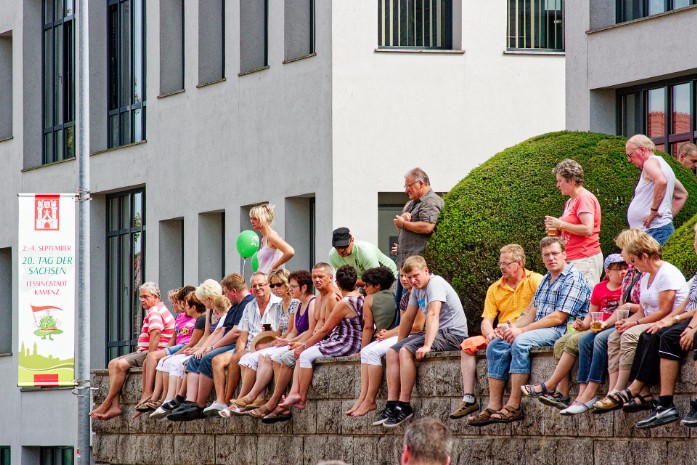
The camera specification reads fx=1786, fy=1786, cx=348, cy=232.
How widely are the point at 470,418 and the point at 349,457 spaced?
2.77 m

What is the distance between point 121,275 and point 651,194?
19.2m

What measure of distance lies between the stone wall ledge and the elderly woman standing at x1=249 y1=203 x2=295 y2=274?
72.8 inches

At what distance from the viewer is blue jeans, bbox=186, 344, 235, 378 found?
66.9ft

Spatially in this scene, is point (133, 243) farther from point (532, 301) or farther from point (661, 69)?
point (532, 301)

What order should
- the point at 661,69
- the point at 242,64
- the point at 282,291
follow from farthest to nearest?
the point at 242,64
the point at 661,69
the point at 282,291

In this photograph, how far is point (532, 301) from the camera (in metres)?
15.3

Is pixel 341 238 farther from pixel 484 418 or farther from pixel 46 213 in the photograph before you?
pixel 46 213

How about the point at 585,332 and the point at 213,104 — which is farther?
the point at 213,104

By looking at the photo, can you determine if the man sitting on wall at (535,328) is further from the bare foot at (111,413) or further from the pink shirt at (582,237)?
the bare foot at (111,413)

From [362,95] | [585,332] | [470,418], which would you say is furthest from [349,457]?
[362,95]

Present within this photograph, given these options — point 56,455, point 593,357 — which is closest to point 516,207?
point 593,357

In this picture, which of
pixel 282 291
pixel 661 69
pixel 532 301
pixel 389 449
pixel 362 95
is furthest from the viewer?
pixel 362 95

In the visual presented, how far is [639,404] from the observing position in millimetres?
13477

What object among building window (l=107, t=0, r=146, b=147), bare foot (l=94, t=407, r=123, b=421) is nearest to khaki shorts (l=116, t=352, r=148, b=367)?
bare foot (l=94, t=407, r=123, b=421)
